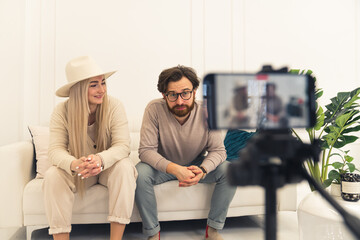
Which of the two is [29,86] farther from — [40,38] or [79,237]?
[79,237]

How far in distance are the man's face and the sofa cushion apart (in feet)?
2.72

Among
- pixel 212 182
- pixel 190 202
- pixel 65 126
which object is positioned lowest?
pixel 190 202

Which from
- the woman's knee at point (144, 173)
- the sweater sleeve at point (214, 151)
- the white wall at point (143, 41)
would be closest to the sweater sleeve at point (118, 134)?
the woman's knee at point (144, 173)

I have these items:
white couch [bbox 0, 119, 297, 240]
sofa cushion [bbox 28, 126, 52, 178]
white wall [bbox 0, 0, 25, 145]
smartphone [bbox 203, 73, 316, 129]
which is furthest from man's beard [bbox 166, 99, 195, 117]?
white wall [bbox 0, 0, 25, 145]

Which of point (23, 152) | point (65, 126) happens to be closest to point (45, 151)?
point (23, 152)

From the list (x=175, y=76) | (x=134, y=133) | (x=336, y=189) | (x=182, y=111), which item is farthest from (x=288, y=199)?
(x=134, y=133)

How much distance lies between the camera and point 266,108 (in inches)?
18.2

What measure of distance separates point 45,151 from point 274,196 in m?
1.75

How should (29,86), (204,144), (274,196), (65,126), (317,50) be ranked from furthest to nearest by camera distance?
(317,50) < (29,86) < (204,144) < (65,126) < (274,196)

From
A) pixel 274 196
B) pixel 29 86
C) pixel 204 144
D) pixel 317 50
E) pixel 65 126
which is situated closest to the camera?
pixel 274 196

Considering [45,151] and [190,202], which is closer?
[190,202]

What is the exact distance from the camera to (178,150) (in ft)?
5.79

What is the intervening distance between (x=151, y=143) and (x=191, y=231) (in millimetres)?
614

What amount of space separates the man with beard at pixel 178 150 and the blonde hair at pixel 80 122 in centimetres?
23
